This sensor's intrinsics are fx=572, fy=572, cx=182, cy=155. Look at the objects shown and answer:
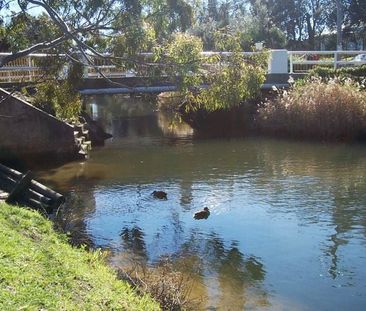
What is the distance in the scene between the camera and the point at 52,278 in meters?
6.22

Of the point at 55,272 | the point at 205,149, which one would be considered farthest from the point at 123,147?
the point at 55,272

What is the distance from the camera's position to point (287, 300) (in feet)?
25.7

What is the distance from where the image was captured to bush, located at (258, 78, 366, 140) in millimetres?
22406

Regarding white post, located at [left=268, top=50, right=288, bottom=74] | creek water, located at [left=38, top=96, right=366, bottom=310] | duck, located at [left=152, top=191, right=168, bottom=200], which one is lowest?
creek water, located at [left=38, top=96, right=366, bottom=310]

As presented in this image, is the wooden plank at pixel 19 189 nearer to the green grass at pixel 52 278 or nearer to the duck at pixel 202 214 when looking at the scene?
the green grass at pixel 52 278

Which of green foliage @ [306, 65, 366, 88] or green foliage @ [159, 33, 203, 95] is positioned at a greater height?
green foliage @ [159, 33, 203, 95]

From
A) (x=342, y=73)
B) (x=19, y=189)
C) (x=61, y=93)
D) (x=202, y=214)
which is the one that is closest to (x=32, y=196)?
(x=19, y=189)

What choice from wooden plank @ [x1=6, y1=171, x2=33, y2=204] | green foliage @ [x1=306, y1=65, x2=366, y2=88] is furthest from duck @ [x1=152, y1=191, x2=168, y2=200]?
green foliage @ [x1=306, y1=65, x2=366, y2=88]

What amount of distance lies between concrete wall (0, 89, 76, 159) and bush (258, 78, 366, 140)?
31.0ft

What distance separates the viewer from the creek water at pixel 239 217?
8391 millimetres

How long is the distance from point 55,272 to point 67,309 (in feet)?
3.66

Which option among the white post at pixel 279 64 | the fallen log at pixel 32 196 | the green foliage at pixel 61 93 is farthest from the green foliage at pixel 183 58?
the white post at pixel 279 64

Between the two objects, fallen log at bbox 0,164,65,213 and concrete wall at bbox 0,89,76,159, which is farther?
concrete wall at bbox 0,89,76,159

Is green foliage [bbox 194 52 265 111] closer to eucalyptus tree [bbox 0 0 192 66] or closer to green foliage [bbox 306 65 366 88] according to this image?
eucalyptus tree [bbox 0 0 192 66]
